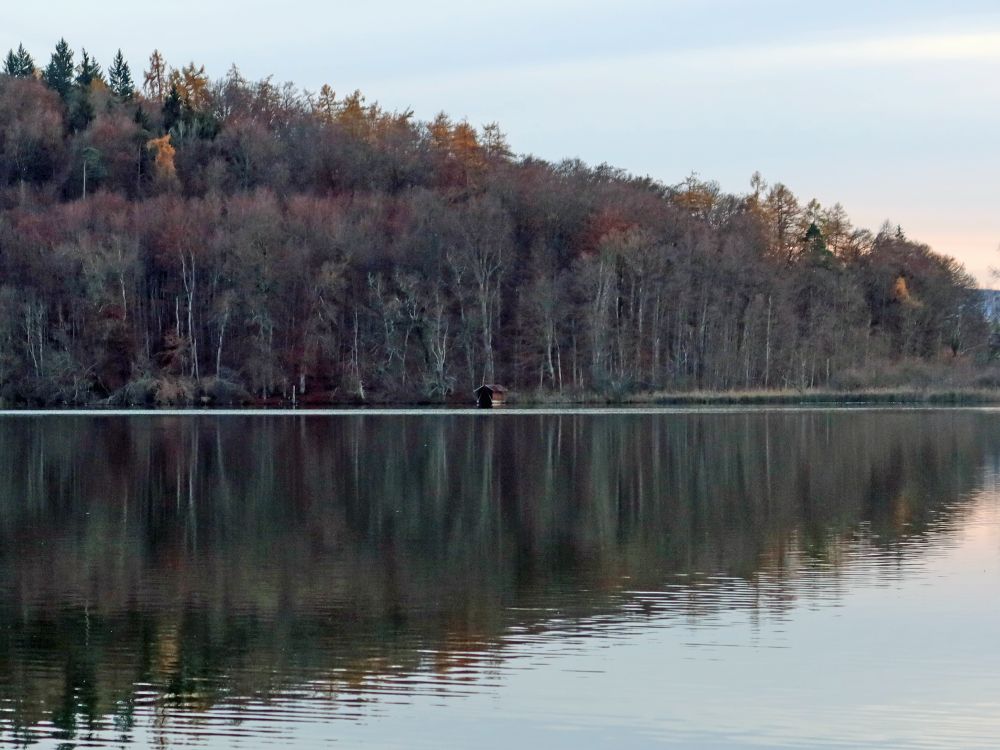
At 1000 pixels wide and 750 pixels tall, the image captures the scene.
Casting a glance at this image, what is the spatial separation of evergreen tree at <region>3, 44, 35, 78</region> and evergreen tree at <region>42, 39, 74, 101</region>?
344cm

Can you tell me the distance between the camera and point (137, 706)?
41.6 ft

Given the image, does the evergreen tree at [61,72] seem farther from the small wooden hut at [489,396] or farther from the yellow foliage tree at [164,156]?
the small wooden hut at [489,396]

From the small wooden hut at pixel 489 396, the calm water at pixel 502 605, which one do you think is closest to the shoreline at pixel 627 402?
the small wooden hut at pixel 489 396

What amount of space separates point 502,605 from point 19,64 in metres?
145

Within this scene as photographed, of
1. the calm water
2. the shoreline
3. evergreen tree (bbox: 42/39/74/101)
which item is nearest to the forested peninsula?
the shoreline

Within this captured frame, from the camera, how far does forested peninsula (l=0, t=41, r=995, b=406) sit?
92.6m

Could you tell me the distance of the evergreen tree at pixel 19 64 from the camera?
14800 centimetres

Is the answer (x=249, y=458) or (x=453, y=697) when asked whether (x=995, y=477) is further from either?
(x=453, y=697)

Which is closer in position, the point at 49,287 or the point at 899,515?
the point at 899,515

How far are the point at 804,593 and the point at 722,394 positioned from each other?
68.5 m

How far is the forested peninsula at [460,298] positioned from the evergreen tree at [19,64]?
121ft

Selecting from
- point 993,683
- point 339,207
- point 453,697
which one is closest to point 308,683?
point 453,697

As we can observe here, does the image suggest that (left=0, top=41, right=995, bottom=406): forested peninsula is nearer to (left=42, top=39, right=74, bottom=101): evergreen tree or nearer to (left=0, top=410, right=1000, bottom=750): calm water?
(left=42, top=39, right=74, bottom=101): evergreen tree

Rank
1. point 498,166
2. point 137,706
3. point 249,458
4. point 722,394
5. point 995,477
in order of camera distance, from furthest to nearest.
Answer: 1. point 498,166
2. point 722,394
3. point 249,458
4. point 995,477
5. point 137,706
